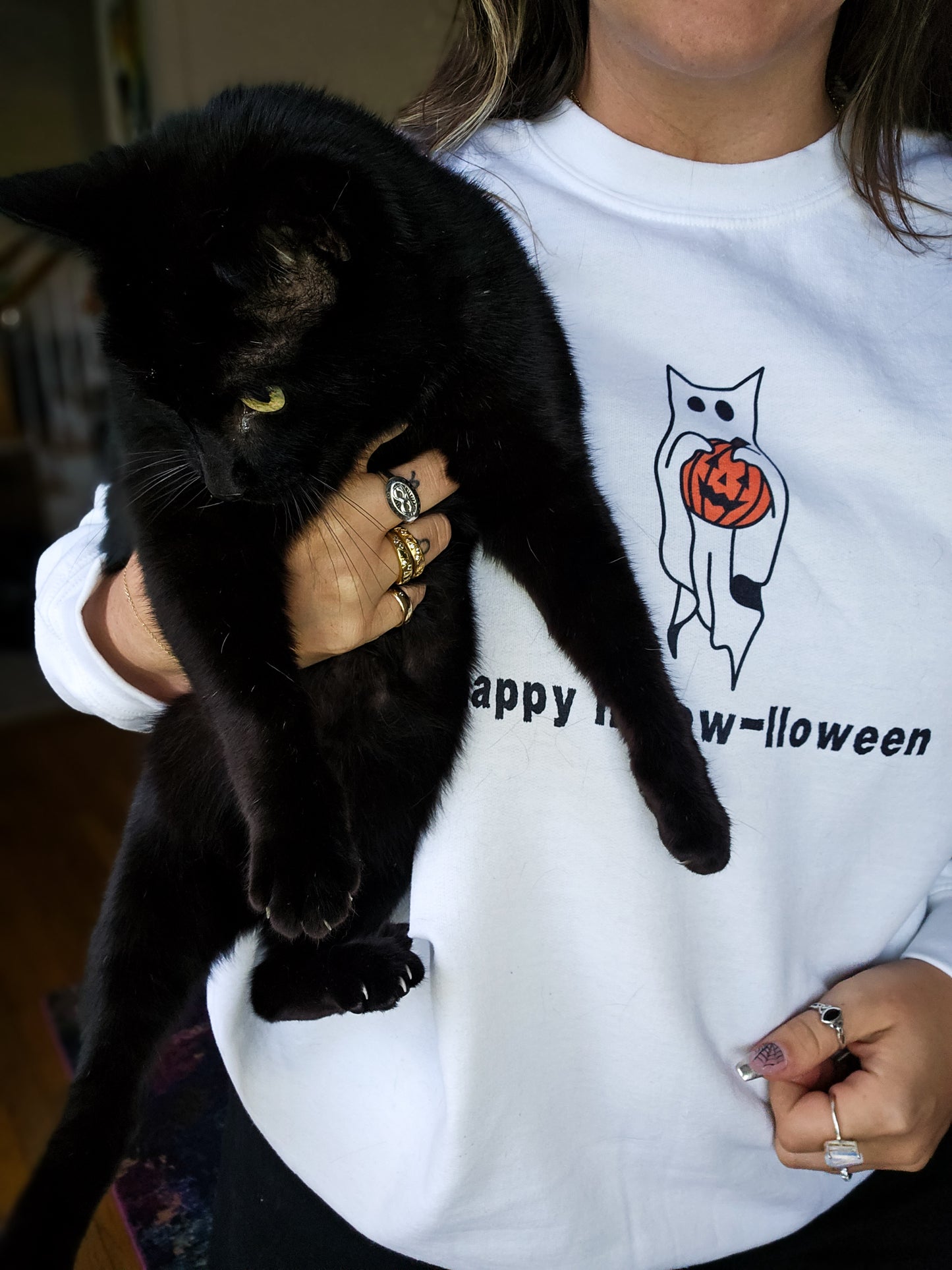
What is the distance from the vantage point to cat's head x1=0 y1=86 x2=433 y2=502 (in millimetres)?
716

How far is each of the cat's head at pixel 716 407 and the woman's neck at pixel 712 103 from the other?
238 millimetres

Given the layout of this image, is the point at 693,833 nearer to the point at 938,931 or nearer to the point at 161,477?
the point at 938,931

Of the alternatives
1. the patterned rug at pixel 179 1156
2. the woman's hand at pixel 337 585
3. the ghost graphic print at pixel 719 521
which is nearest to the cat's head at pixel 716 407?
the ghost graphic print at pixel 719 521

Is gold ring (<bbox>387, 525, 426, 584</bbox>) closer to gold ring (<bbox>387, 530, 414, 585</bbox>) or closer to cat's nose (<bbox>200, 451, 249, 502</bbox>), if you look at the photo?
gold ring (<bbox>387, 530, 414, 585</bbox>)

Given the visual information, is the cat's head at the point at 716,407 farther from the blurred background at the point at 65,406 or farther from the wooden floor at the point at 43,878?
the wooden floor at the point at 43,878

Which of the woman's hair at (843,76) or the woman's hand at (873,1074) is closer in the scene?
the woman's hand at (873,1074)

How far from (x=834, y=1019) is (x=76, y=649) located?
2.39ft

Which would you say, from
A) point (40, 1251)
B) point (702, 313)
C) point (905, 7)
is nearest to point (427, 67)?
point (905, 7)

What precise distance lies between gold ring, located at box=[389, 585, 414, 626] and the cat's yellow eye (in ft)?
0.60

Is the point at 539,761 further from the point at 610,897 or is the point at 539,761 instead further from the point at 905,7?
the point at 905,7

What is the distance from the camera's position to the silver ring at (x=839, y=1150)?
81 centimetres

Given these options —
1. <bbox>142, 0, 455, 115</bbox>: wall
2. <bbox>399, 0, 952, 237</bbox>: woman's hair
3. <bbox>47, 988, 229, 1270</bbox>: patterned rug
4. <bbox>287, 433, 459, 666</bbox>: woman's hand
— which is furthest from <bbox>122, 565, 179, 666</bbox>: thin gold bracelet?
<bbox>142, 0, 455, 115</bbox>: wall

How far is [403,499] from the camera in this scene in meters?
0.86

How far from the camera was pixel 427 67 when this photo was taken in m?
2.66
